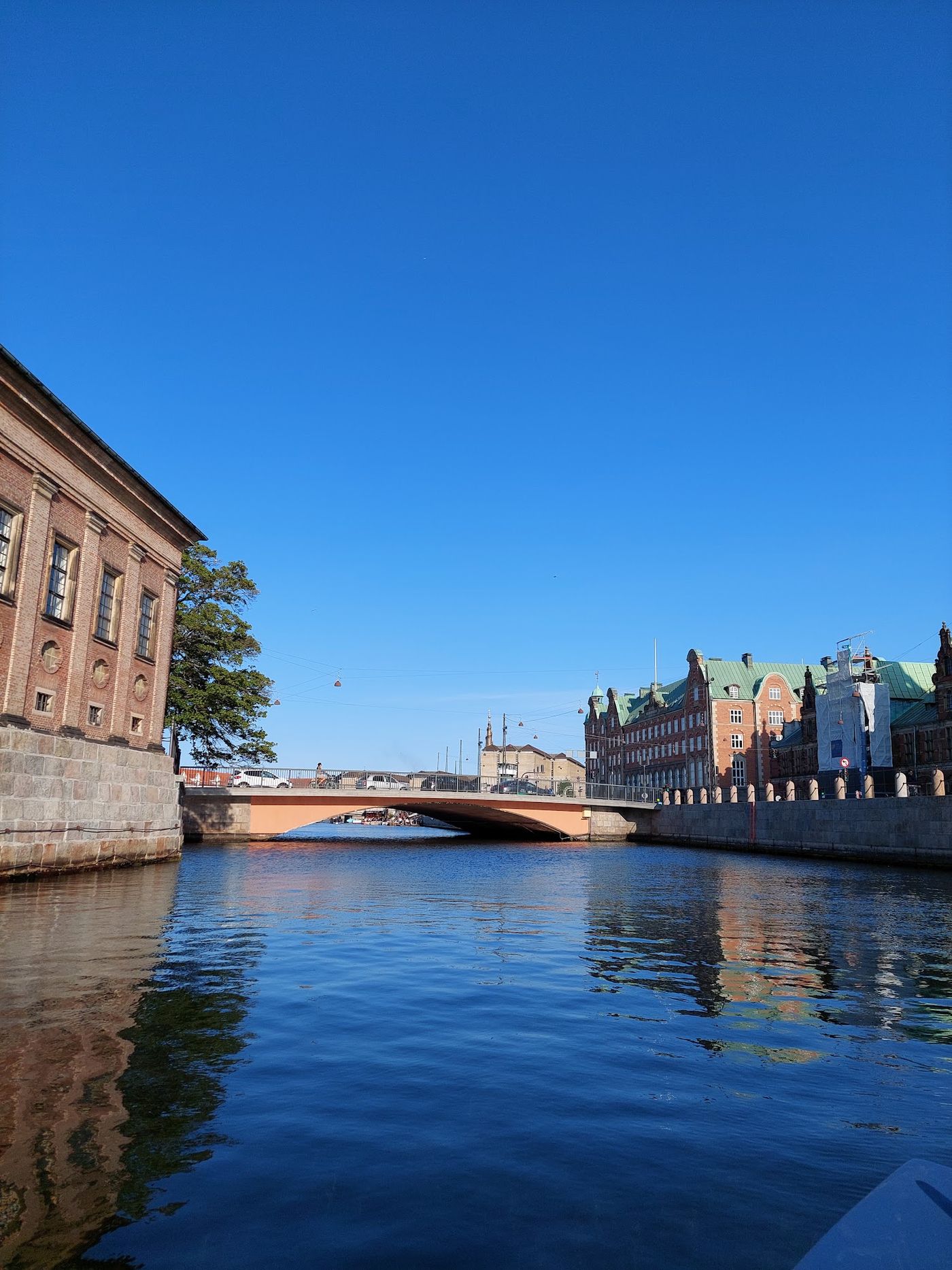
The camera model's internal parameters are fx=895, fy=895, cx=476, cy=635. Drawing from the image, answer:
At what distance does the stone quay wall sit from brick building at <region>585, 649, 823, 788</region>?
68211mm

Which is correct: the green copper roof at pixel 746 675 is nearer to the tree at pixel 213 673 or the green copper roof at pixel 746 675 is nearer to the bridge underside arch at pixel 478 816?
the bridge underside arch at pixel 478 816

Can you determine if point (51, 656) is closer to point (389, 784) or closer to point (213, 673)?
point (213, 673)

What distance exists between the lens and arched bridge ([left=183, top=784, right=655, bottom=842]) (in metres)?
62.3

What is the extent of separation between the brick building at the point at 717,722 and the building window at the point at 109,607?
6956 cm

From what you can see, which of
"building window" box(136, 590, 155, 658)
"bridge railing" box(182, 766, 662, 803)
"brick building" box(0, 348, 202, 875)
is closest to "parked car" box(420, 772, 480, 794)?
"bridge railing" box(182, 766, 662, 803)

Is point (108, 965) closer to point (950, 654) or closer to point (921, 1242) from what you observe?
point (921, 1242)

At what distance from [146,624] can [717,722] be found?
245ft

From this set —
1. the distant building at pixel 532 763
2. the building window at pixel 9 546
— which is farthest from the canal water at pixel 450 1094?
the distant building at pixel 532 763

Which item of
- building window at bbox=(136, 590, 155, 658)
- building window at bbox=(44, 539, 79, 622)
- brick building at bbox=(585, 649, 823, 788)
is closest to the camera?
building window at bbox=(44, 539, 79, 622)

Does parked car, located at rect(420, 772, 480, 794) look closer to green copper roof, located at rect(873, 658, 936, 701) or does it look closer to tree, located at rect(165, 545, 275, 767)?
tree, located at rect(165, 545, 275, 767)

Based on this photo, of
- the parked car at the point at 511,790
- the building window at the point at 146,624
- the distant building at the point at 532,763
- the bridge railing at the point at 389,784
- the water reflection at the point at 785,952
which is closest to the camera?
the water reflection at the point at 785,952

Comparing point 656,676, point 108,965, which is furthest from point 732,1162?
point 656,676

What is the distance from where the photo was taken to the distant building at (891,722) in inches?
2643

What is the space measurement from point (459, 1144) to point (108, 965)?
8.97m
